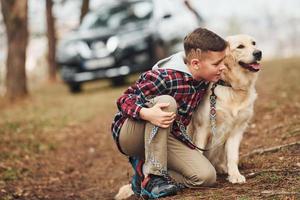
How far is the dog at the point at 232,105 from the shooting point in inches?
167

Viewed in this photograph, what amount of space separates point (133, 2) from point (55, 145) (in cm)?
702

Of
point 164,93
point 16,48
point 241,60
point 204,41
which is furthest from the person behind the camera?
point 16,48

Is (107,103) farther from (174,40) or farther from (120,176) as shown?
(120,176)

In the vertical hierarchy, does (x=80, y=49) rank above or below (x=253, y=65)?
below

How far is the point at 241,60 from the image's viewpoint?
4289mm

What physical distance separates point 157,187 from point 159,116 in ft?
1.92

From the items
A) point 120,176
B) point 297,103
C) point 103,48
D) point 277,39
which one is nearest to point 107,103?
point 103,48

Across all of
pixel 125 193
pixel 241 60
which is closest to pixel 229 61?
pixel 241 60

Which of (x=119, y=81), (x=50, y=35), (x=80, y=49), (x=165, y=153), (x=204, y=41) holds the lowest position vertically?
(x=50, y=35)

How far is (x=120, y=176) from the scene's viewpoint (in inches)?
225

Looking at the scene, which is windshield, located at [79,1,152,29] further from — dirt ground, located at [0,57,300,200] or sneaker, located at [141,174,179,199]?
sneaker, located at [141,174,179,199]

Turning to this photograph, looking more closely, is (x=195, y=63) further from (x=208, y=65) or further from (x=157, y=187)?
(x=157, y=187)

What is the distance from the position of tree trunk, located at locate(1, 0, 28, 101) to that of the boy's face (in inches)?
335

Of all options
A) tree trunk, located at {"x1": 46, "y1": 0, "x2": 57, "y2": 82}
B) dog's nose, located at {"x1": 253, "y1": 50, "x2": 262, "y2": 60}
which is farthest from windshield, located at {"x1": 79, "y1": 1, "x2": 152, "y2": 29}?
dog's nose, located at {"x1": 253, "y1": 50, "x2": 262, "y2": 60}
